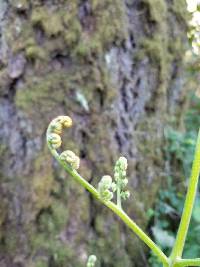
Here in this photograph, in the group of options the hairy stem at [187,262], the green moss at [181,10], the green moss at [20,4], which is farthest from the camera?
the green moss at [181,10]

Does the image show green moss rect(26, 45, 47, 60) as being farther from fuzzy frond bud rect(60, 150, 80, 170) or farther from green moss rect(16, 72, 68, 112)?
fuzzy frond bud rect(60, 150, 80, 170)

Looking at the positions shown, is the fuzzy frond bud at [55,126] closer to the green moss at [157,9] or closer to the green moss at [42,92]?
the green moss at [42,92]

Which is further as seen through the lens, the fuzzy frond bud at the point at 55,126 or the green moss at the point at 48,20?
the green moss at the point at 48,20

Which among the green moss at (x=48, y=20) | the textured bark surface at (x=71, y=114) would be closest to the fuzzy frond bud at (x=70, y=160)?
the textured bark surface at (x=71, y=114)

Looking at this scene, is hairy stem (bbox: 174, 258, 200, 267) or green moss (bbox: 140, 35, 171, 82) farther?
green moss (bbox: 140, 35, 171, 82)

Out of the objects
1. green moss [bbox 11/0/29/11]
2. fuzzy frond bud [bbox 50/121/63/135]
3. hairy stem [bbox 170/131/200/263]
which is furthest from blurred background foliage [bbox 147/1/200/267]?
fuzzy frond bud [bbox 50/121/63/135]

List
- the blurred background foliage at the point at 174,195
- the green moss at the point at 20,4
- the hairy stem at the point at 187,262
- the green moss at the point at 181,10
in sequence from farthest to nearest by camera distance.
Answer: the green moss at the point at 181,10, the blurred background foliage at the point at 174,195, the green moss at the point at 20,4, the hairy stem at the point at 187,262

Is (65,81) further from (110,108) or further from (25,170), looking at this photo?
(25,170)

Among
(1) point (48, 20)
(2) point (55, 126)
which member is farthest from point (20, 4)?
(2) point (55, 126)

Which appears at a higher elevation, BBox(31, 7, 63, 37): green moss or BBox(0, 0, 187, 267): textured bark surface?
BBox(31, 7, 63, 37): green moss
